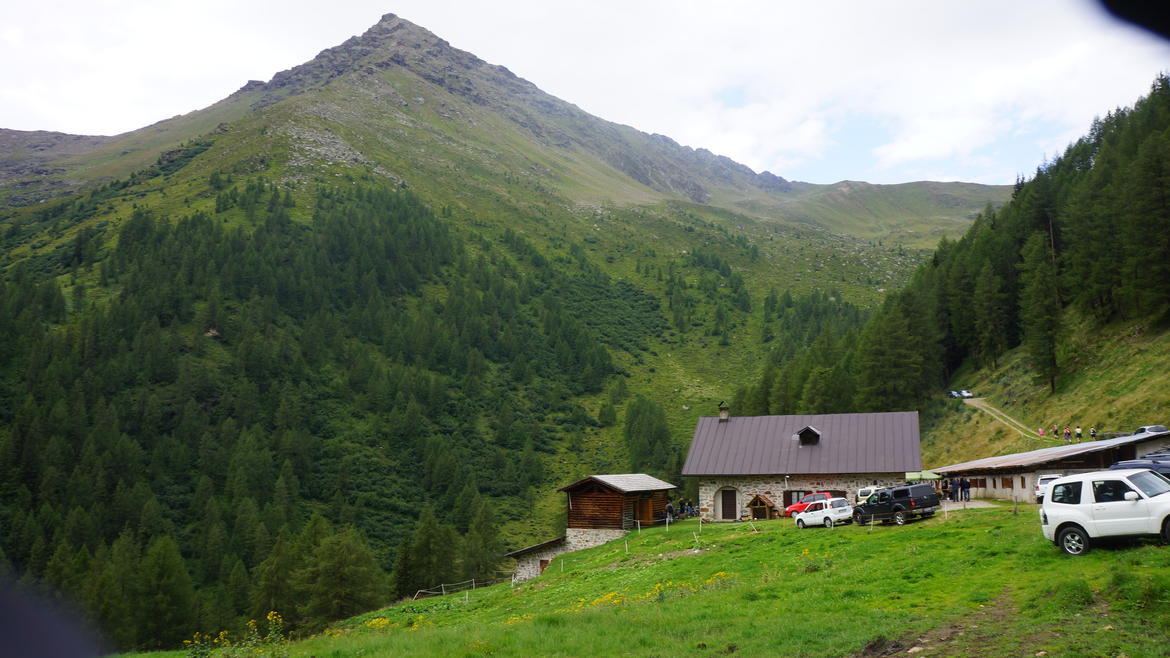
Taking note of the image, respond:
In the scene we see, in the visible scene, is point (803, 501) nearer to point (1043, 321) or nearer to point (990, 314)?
point (1043, 321)

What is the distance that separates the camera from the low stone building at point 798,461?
47.1 meters

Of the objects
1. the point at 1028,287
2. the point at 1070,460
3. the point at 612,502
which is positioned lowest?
the point at 612,502

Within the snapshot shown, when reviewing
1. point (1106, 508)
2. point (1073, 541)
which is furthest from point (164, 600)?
point (1106, 508)

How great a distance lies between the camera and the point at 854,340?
305 ft

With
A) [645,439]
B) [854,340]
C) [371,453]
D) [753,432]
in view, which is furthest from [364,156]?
[753,432]

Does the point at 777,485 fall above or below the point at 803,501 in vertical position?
above

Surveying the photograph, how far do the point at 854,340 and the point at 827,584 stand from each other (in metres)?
77.8

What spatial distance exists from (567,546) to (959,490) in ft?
88.5

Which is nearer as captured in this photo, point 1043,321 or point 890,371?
point 1043,321

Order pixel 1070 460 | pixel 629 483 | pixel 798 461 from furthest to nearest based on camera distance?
pixel 629 483 → pixel 798 461 → pixel 1070 460

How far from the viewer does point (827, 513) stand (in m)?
35.0

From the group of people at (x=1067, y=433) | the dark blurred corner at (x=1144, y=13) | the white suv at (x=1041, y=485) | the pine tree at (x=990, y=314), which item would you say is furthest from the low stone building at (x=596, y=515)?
the dark blurred corner at (x=1144, y=13)

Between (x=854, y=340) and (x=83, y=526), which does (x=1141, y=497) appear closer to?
(x=854, y=340)

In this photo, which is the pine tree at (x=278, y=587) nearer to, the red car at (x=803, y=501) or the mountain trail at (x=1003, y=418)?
the red car at (x=803, y=501)
